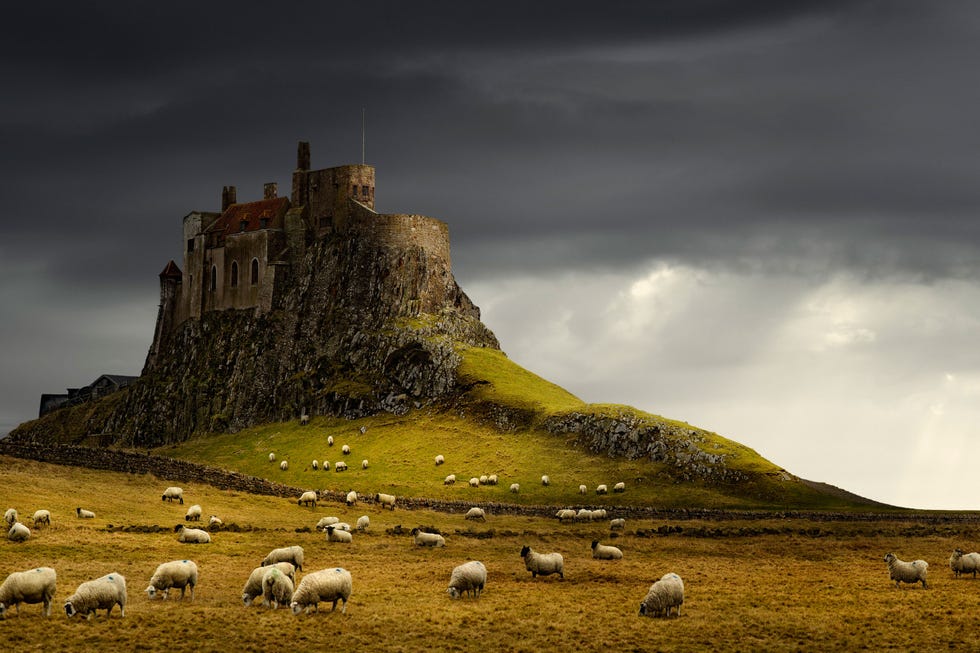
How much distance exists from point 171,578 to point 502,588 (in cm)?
1599

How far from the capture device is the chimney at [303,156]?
611 ft

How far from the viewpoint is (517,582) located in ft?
197

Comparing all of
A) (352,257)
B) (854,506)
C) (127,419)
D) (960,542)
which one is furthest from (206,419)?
(960,542)

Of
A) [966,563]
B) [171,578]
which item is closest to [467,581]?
[171,578]

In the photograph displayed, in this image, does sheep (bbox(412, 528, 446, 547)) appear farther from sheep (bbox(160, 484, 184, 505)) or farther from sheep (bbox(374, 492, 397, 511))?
sheep (bbox(374, 492, 397, 511))

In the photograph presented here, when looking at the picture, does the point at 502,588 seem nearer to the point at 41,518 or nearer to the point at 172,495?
the point at 41,518

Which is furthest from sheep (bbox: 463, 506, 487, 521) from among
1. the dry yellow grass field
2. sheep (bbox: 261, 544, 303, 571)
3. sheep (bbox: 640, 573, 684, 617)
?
sheep (bbox: 640, 573, 684, 617)

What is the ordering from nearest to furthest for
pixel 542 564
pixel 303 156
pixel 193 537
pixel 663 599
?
pixel 663 599, pixel 542 564, pixel 193 537, pixel 303 156

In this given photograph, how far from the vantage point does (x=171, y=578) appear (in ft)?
166

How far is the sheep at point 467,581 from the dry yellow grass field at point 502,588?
2.37ft

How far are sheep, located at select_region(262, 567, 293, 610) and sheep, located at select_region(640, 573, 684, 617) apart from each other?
14970 mm

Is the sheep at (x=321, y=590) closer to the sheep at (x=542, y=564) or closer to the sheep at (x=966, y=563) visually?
the sheep at (x=542, y=564)

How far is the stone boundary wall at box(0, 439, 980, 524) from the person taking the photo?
355ft

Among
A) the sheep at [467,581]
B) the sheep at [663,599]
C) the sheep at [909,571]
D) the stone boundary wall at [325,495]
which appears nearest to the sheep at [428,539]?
the sheep at [467,581]
